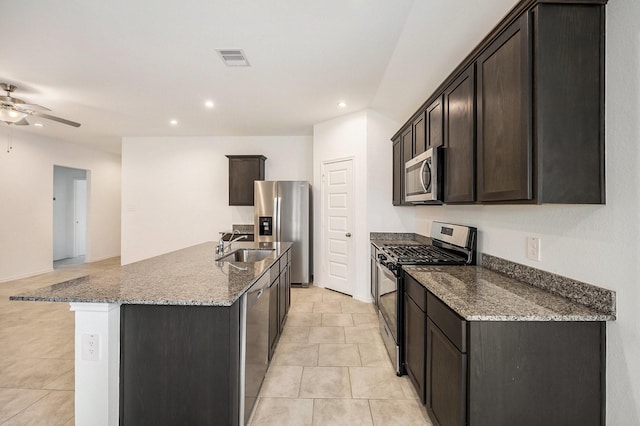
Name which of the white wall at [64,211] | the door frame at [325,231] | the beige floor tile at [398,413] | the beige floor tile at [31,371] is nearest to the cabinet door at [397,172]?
the door frame at [325,231]

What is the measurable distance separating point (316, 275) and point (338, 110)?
263cm

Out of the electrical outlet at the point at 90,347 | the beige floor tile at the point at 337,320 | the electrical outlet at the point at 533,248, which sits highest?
the electrical outlet at the point at 533,248

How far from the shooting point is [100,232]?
284 inches

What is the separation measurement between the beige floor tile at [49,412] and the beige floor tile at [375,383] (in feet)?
6.14

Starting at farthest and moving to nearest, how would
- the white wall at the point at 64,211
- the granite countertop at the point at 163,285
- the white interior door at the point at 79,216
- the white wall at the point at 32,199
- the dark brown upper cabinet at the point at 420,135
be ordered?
the white interior door at the point at 79,216, the white wall at the point at 64,211, the white wall at the point at 32,199, the dark brown upper cabinet at the point at 420,135, the granite countertop at the point at 163,285

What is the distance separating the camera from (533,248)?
1.73 meters

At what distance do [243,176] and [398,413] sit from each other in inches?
179

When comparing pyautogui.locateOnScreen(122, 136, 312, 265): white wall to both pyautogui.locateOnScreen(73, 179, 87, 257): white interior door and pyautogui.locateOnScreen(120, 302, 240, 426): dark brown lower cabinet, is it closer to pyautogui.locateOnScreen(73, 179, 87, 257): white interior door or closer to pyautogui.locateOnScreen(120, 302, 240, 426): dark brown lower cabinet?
pyautogui.locateOnScreen(73, 179, 87, 257): white interior door

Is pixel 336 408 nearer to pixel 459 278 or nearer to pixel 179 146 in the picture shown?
pixel 459 278

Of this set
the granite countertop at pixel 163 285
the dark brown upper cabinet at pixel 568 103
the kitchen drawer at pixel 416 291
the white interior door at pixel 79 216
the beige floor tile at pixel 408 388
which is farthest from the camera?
the white interior door at pixel 79 216

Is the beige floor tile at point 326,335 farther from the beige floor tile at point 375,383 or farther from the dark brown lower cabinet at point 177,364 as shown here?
the dark brown lower cabinet at point 177,364

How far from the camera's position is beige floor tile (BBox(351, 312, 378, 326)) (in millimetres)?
3396

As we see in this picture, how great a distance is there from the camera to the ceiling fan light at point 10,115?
3332mm

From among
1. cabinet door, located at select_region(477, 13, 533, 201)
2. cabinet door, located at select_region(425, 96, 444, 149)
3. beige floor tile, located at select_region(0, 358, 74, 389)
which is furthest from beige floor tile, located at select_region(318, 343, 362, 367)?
beige floor tile, located at select_region(0, 358, 74, 389)
